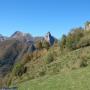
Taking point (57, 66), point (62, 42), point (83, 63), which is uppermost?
point (62, 42)

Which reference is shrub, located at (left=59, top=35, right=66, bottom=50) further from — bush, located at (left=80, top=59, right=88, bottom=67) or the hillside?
bush, located at (left=80, top=59, right=88, bottom=67)

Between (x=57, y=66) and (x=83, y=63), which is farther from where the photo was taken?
(x=57, y=66)

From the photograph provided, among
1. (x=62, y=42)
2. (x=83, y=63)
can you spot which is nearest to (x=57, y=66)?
(x=83, y=63)

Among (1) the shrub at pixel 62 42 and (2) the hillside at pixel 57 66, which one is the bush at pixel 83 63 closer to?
(2) the hillside at pixel 57 66

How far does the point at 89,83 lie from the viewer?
17.0m

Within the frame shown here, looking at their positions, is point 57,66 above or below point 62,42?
below

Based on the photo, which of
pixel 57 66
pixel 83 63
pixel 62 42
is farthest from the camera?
pixel 62 42

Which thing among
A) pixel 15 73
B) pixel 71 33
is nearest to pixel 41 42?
pixel 71 33

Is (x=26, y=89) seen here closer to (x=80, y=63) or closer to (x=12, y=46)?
(x=80, y=63)

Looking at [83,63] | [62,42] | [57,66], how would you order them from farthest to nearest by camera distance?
1. [62,42]
2. [57,66]
3. [83,63]

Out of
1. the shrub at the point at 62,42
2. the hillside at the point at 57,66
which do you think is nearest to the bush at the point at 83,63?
the hillside at the point at 57,66

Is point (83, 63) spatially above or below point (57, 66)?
below

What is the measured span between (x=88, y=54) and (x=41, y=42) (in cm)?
A: 4065

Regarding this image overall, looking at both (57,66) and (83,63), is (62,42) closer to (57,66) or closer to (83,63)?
(57,66)
